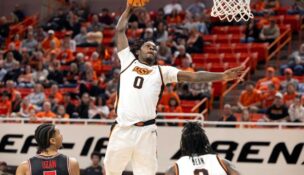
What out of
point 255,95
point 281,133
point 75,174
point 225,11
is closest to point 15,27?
point 255,95

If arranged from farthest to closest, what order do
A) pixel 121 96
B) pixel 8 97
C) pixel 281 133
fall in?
A: pixel 8 97 < pixel 281 133 < pixel 121 96

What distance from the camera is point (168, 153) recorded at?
15500mm

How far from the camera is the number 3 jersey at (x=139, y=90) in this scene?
30.7ft

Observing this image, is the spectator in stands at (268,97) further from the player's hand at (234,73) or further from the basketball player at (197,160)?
the basketball player at (197,160)

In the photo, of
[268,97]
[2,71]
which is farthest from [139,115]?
[2,71]

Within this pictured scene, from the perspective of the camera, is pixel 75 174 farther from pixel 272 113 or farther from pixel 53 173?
pixel 272 113

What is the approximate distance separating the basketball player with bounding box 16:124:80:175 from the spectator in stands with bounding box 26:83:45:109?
11303 mm

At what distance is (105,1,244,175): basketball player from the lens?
30.7ft

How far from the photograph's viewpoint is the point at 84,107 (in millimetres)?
17516

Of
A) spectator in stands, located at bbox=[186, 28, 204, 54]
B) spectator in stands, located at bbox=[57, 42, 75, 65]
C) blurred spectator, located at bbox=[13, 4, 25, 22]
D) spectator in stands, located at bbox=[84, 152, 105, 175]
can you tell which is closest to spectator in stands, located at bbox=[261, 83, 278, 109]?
spectator in stands, located at bbox=[84, 152, 105, 175]

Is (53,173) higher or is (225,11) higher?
(225,11)

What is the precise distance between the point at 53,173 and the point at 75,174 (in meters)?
0.21

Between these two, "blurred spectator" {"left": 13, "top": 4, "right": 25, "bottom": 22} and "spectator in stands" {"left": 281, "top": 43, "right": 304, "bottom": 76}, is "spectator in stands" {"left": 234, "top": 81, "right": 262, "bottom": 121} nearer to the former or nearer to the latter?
"spectator in stands" {"left": 281, "top": 43, "right": 304, "bottom": 76}

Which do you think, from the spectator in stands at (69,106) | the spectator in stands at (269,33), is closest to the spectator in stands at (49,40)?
the spectator in stands at (69,106)
